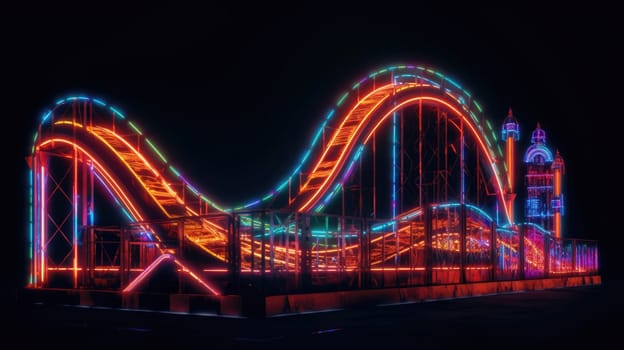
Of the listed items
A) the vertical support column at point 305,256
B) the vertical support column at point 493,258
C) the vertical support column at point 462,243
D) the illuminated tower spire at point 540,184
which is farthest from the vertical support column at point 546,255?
the vertical support column at point 305,256

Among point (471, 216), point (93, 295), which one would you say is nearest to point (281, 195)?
point (471, 216)

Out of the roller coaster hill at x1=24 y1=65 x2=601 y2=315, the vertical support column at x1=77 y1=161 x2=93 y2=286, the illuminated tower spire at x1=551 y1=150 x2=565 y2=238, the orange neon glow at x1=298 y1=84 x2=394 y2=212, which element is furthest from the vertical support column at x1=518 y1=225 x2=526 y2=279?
the illuminated tower spire at x1=551 y1=150 x2=565 y2=238

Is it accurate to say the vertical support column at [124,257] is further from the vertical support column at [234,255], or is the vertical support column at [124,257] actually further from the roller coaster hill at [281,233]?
the vertical support column at [234,255]

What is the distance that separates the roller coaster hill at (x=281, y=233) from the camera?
13.9 meters

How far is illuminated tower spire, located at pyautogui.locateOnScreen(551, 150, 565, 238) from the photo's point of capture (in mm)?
36750

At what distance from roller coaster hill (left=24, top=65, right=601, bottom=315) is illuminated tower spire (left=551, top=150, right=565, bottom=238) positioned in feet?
18.8

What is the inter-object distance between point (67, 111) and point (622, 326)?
1444 centimetres

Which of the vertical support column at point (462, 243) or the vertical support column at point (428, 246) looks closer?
the vertical support column at point (428, 246)

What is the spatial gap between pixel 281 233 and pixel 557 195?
2496 cm

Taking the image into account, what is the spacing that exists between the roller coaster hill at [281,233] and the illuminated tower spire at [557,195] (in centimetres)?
574

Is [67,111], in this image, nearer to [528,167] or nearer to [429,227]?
[429,227]

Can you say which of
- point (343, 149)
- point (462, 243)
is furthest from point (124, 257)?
point (343, 149)

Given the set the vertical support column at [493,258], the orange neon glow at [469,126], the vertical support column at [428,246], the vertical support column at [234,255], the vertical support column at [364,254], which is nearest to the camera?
the vertical support column at [234,255]

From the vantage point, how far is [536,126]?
40781 mm
